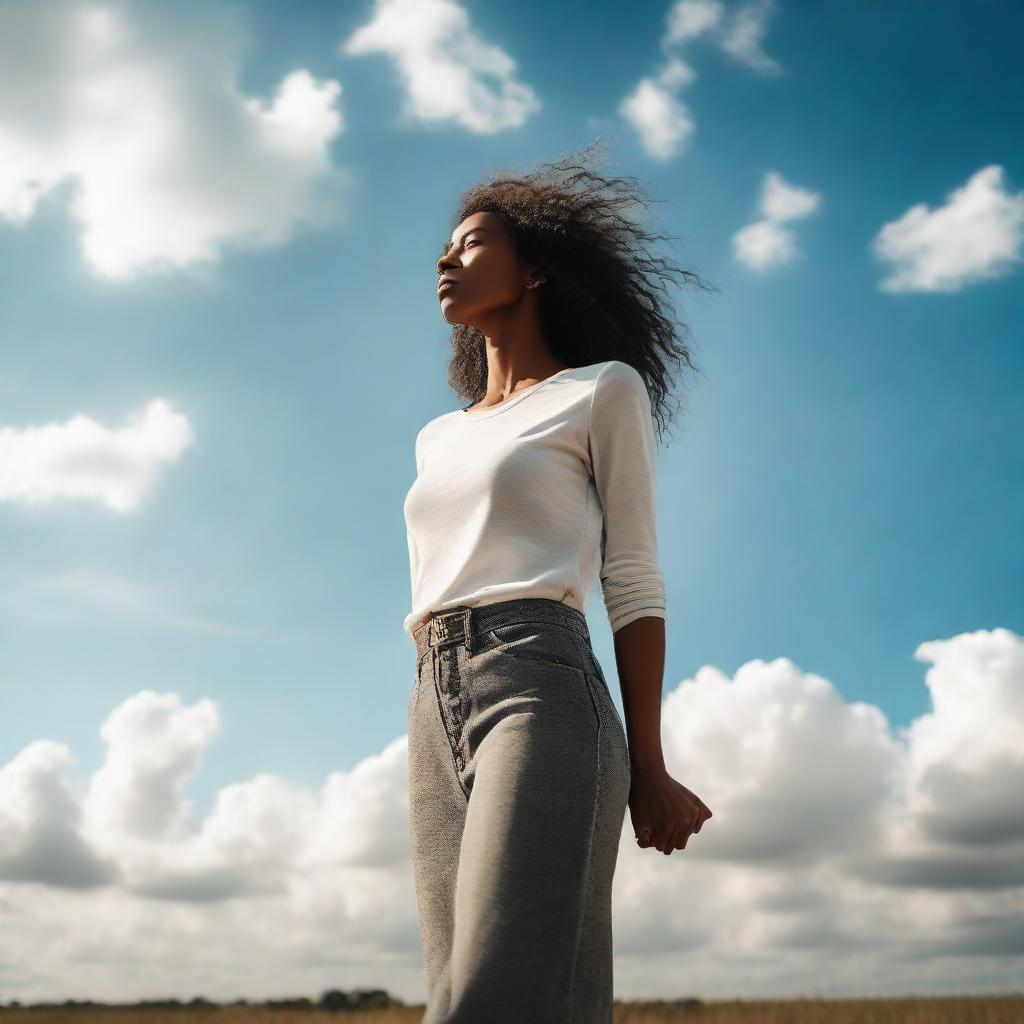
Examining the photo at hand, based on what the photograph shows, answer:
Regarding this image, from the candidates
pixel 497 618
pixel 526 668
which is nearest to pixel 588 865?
pixel 526 668

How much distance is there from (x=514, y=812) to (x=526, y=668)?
426mm

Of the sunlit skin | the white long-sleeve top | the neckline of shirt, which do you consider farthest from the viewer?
the sunlit skin

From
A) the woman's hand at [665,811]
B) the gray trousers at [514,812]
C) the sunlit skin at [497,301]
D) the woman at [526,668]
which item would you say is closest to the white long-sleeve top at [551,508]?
the woman at [526,668]

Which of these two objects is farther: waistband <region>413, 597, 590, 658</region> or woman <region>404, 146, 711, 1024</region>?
waistband <region>413, 597, 590, 658</region>

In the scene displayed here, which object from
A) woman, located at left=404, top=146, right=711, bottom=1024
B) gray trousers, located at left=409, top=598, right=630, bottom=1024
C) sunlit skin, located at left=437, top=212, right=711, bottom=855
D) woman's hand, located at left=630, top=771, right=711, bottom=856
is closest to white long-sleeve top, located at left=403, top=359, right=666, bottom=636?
woman, located at left=404, top=146, right=711, bottom=1024

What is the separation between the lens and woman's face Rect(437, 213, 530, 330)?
4289 mm

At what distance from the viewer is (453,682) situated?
327cm

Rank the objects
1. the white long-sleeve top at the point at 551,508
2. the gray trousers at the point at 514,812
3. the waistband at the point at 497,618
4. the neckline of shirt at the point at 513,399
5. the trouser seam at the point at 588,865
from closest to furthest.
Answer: the gray trousers at the point at 514,812
the trouser seam at the point at 588,865
the waistband at the point at 497,618
the white long-sleeve top at the point at 551,508
the neckline of shirt at the point at 513,399

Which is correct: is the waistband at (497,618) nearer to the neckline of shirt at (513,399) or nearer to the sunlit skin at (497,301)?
the neckline of shirt at (513,399)

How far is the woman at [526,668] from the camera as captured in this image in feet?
9.25

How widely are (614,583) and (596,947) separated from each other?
1086 millimetres

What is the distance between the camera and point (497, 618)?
329 cm

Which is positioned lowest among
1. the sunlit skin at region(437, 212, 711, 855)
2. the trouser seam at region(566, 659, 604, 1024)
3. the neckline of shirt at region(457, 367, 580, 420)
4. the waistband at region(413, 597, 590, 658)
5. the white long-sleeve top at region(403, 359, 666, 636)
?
the trouser seam at region(566, 659, 604, 1024)

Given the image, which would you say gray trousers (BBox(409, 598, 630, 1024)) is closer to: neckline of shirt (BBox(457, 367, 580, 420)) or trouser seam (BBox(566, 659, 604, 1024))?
trouser seam (BBox(566, 659, 604, 1024))
